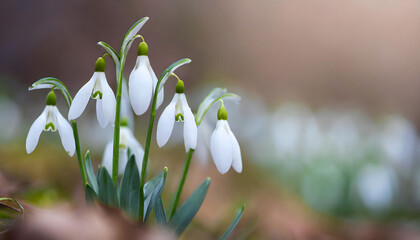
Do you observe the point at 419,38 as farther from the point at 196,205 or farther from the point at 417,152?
the point at 196,205

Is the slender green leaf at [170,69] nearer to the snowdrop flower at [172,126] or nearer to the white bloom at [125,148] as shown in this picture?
the snowdrop flower at [172,126]

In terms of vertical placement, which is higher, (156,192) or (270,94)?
(270,94)

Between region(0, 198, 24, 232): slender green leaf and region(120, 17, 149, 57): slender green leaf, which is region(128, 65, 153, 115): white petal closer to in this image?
region(120, 17, 149, 57): slender green leaf

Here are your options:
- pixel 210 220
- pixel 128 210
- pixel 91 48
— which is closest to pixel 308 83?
pixel 91 48

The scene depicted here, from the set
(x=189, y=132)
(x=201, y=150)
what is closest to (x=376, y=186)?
(x=201, y=150)

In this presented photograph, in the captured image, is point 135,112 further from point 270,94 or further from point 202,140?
point 270,94

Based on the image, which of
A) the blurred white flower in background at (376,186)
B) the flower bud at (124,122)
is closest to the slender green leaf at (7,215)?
the flower bud at (124,122)
